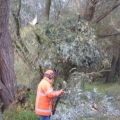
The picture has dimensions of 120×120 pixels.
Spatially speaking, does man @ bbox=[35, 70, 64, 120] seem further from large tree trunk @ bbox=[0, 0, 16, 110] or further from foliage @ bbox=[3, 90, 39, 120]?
large tree trunk @ bbox=[0, 0, 16, 110]

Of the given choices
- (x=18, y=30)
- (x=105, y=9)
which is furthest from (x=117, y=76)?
(x=18, y=30)

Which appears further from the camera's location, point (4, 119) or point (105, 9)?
point (105, 9)

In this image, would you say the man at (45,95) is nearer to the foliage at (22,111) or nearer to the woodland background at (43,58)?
the woodland background at (43,58)

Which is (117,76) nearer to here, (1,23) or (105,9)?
(105,9)

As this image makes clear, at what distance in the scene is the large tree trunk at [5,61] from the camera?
770 centimetres

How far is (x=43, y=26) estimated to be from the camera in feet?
30.3

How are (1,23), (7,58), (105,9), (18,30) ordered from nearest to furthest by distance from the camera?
(1,23) → (7,58) → (18,30) → (105,9)

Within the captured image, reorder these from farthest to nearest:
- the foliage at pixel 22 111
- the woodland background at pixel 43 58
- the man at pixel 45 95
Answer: the woodland background at pixel 43 58, the foliage at pixel 22 111, the man at pixel 45 95

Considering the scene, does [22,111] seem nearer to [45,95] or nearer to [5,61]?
[5,61]

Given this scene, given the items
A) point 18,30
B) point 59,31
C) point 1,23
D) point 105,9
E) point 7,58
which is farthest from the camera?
point 105,9

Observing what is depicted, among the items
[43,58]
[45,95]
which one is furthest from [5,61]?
[45,95]

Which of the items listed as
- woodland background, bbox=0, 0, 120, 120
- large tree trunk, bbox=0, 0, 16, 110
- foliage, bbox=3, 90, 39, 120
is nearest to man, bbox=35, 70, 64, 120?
woodland background, bbox=0, 0, 120, 120

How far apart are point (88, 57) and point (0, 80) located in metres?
2.98

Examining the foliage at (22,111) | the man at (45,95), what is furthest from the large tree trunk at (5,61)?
the man at (45,95)
